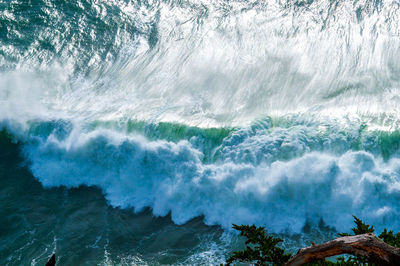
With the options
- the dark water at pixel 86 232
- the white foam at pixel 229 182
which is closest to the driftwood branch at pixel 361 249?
the dark water at pixel 86 232

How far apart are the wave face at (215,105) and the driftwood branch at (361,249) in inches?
200

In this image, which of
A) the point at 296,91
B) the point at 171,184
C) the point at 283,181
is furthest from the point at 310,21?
the point at 171,184

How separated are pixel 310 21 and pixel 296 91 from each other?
392 centimetres

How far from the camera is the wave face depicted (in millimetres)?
9969

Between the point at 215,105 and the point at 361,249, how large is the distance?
27.1 ft

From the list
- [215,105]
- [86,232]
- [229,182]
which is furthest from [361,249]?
[215,105]

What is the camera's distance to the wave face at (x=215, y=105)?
9.97 meters

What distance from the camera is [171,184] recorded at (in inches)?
420

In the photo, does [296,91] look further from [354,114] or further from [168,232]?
[168,232]

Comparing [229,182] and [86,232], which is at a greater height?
[229,182]

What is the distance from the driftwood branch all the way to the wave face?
16.7 ft

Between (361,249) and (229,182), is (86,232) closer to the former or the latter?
(229,182)

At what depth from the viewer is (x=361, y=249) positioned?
4.25 m

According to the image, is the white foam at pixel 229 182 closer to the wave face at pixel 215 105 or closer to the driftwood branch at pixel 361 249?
the wave face at pixel 215 105
